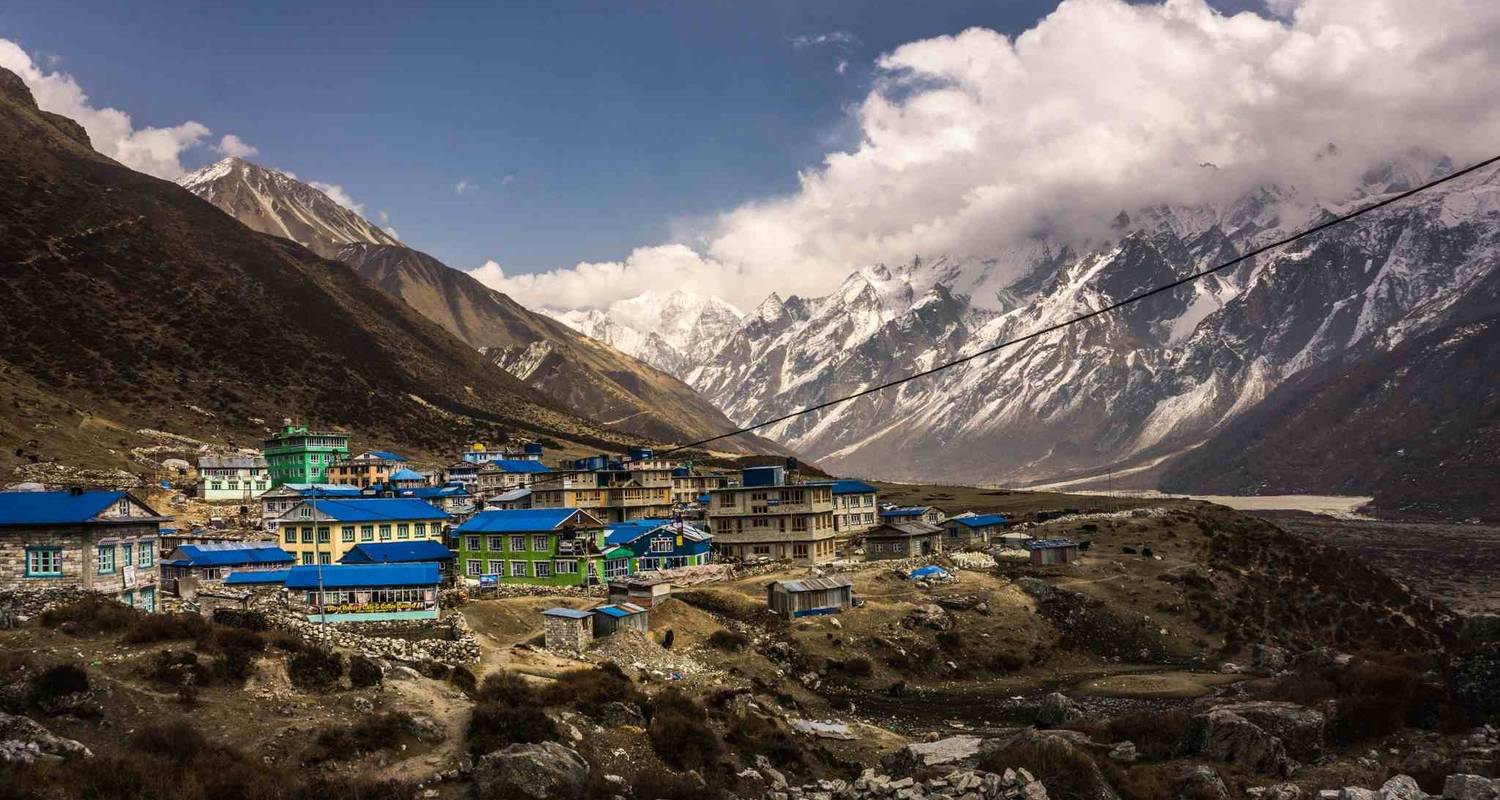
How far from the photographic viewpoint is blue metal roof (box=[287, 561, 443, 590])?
5794cm

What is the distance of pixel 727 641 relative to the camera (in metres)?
64.1

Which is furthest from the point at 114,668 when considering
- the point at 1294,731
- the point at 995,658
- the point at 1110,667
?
the point at 1110,667

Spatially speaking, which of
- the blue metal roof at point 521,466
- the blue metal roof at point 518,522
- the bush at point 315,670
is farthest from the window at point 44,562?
the blue metal roof at point 521,466

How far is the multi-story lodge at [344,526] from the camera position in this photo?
74.3 metres

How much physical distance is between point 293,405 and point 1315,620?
489ft

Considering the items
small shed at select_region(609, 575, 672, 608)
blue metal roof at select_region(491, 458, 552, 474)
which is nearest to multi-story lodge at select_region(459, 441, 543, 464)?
blue metal roof at select_region(491, 458, 552, 474)

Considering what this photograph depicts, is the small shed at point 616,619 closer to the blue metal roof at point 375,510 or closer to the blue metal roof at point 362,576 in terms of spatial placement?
the blue metal roof at point 362,576

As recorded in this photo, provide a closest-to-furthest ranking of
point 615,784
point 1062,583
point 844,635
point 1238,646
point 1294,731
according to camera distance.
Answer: point 615,784
point 1294,731
point 844,635
point 1238,646
point 1062,583

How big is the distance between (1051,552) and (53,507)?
7459 centimetres

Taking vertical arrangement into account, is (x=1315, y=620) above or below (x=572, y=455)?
below

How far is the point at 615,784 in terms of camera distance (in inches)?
1335

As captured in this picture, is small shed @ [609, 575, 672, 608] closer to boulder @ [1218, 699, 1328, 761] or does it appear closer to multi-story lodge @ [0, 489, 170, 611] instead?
multi-story lodge @ [0, 489, 170, 611]

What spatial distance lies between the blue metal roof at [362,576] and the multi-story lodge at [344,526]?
1176 cm

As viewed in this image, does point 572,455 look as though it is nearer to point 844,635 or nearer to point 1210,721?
point 844,635
